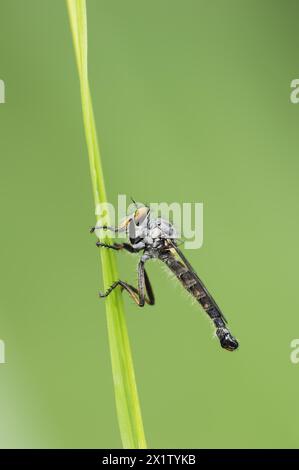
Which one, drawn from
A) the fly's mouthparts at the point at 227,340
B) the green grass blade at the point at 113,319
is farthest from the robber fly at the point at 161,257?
the green grass blade at the point at 113,319

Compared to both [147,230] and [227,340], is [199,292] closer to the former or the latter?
[227,340]

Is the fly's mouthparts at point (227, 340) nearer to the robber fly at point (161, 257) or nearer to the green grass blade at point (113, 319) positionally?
the robber fly at point (161, 257)

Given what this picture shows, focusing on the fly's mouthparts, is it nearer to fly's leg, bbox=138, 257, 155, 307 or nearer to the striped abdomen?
the striped abdomen

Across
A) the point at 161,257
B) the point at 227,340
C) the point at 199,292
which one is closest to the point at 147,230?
the point at 161,257

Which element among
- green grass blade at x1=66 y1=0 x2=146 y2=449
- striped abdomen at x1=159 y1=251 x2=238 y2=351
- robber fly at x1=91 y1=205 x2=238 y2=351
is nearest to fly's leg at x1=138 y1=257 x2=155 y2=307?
robber fly at x1=91 y1=205 x2=238 y2=351

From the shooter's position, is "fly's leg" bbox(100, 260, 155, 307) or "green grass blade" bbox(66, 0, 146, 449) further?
"fly's leg" bbox(100, 260, 155, 307)

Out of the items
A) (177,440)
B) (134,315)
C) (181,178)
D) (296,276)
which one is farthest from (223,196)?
(177,440)
